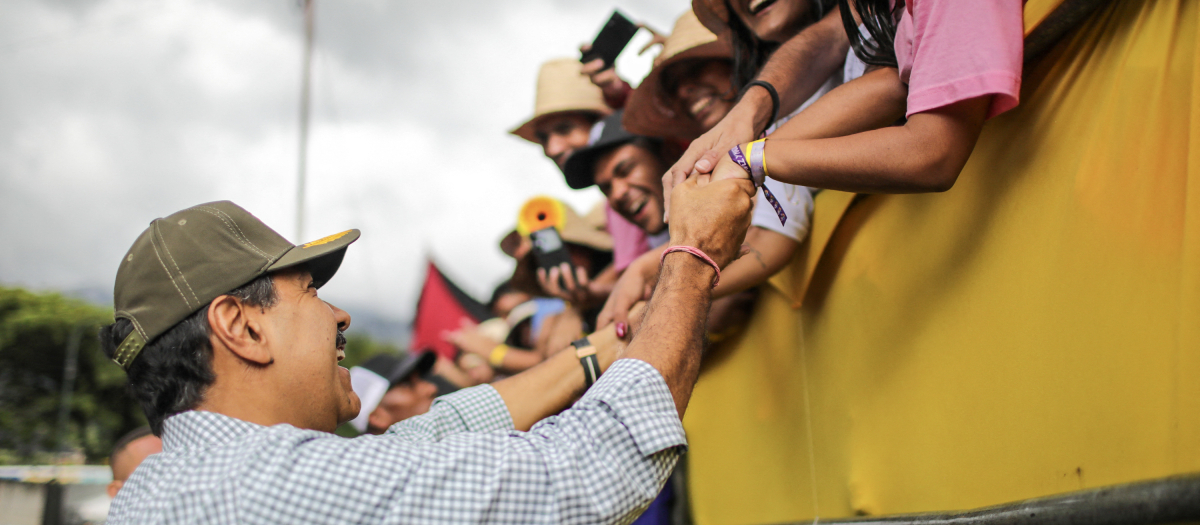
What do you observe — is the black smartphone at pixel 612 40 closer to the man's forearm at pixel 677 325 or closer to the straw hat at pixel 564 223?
the straw hat at pixel 564 223

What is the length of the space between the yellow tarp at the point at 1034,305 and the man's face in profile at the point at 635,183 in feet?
3.09

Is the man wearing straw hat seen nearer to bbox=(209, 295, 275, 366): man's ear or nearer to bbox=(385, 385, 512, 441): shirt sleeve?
bbox=(385, 385, 512, 441): shirt sleeve

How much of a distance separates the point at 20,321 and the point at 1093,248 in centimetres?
1574

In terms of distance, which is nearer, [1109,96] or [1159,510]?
[1159,510]

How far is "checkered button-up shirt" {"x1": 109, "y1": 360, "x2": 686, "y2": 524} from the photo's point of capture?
1.14m

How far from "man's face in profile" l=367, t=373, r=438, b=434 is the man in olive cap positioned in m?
3.00

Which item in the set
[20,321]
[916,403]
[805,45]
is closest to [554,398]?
[916,403]

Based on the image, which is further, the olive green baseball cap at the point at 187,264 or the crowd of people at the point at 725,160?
the olive green baseball cap at the point at 187,264

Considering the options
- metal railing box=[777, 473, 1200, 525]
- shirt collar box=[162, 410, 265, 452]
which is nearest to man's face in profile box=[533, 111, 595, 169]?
shirt collar box=[162, 410, 265, 452]

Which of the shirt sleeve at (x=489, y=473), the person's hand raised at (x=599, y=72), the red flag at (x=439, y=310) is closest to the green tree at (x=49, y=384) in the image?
the red flag at (x=439, y=310)

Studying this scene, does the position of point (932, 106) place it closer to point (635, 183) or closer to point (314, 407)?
point (314, 407)

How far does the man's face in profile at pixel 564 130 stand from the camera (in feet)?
12.7

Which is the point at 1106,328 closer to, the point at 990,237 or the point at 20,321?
the point at 990,237

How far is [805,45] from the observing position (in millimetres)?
1841
